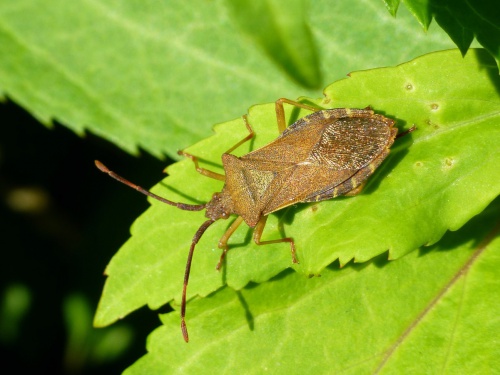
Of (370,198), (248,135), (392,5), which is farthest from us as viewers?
(248,135)

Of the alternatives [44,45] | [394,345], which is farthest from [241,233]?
[44,45]

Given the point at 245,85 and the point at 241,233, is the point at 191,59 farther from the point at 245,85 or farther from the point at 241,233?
the point at 241,233

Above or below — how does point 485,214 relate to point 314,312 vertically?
above

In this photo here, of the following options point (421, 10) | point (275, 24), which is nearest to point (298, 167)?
point (421, 10)

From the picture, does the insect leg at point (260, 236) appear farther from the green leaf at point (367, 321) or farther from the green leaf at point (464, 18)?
the green leaf at point (464, 18)

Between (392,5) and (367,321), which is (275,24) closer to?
(392,5)

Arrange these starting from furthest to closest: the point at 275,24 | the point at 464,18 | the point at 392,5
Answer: the point at 464,18 → the point at 392,5 → the point at 275,24
